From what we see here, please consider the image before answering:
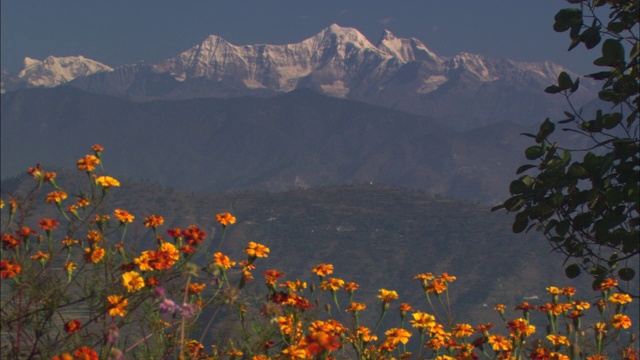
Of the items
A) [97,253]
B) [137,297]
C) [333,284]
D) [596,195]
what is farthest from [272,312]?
[596,195]

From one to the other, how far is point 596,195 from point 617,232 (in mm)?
313

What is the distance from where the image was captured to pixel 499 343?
6711 millimetres

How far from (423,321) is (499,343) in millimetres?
826

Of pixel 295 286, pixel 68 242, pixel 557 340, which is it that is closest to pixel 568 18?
pixel 557 340

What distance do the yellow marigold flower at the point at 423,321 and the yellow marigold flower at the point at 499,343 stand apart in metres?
0.66

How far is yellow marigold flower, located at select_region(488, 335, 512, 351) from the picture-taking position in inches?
260

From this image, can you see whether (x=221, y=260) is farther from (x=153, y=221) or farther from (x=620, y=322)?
(x=620, y=322)

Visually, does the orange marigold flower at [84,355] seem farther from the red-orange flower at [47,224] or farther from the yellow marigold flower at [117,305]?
the red-orange flower at [47,224]

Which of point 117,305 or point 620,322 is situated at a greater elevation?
point 117,305

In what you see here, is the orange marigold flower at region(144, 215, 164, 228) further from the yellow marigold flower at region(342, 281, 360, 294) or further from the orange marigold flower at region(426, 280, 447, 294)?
the orange marigold flower at region(426, 280, 447, 294)

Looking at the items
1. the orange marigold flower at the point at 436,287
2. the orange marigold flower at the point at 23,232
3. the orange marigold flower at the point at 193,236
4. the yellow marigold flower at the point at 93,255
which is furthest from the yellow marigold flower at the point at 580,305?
the orange marigold flower at the point at 23,232

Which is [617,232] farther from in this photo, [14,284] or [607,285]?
[14,284]

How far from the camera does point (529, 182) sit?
18.3 feet

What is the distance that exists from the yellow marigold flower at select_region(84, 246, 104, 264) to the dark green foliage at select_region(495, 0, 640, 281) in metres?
3.25
